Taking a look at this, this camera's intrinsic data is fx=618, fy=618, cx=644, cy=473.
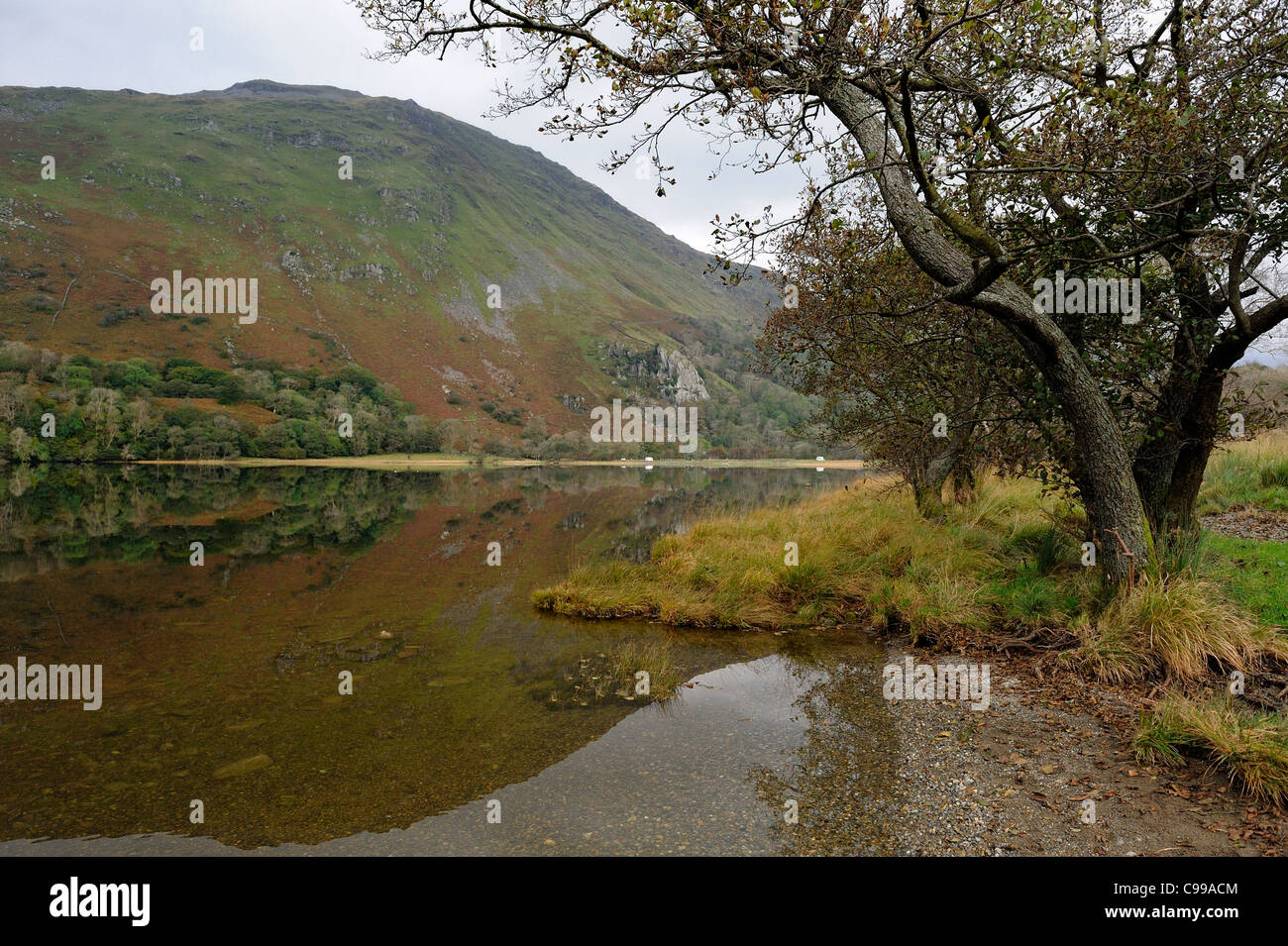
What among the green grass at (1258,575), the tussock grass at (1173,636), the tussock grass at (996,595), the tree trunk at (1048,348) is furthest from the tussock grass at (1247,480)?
the tussock grass at (1173,636)

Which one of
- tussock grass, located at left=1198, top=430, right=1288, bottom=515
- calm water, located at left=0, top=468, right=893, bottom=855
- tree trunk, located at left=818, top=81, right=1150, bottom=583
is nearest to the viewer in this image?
calm water, located at left=0, top=468, right=893, bottom=855

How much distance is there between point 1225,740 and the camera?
14.6 ft

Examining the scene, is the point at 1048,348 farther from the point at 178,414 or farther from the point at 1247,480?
the point at 178,414

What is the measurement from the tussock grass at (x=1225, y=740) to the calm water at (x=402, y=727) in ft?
6.76

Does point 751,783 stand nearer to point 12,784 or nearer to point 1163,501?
point 12,784

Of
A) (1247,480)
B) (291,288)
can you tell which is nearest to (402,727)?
(1247,480)

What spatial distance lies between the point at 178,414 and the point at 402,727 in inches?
3346

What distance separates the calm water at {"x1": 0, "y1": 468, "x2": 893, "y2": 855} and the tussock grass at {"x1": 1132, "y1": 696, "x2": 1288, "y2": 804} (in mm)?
2061

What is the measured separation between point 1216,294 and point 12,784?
13393 millimetres

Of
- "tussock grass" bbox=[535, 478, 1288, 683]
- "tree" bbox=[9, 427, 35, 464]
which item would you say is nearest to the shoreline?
"tussock grass" bbox=[535, 478, 1288, 683]

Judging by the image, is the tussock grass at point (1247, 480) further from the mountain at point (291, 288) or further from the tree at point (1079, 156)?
the mountain at point (291, 288)

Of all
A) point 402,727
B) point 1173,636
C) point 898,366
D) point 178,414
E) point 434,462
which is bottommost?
point 402,727

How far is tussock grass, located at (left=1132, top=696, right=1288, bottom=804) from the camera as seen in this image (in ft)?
13.6

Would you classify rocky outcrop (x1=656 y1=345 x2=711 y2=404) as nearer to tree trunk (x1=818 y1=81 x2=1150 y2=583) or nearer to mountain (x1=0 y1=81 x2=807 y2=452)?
mountain (x1=0 y1=81 x2=807 y2=452)
